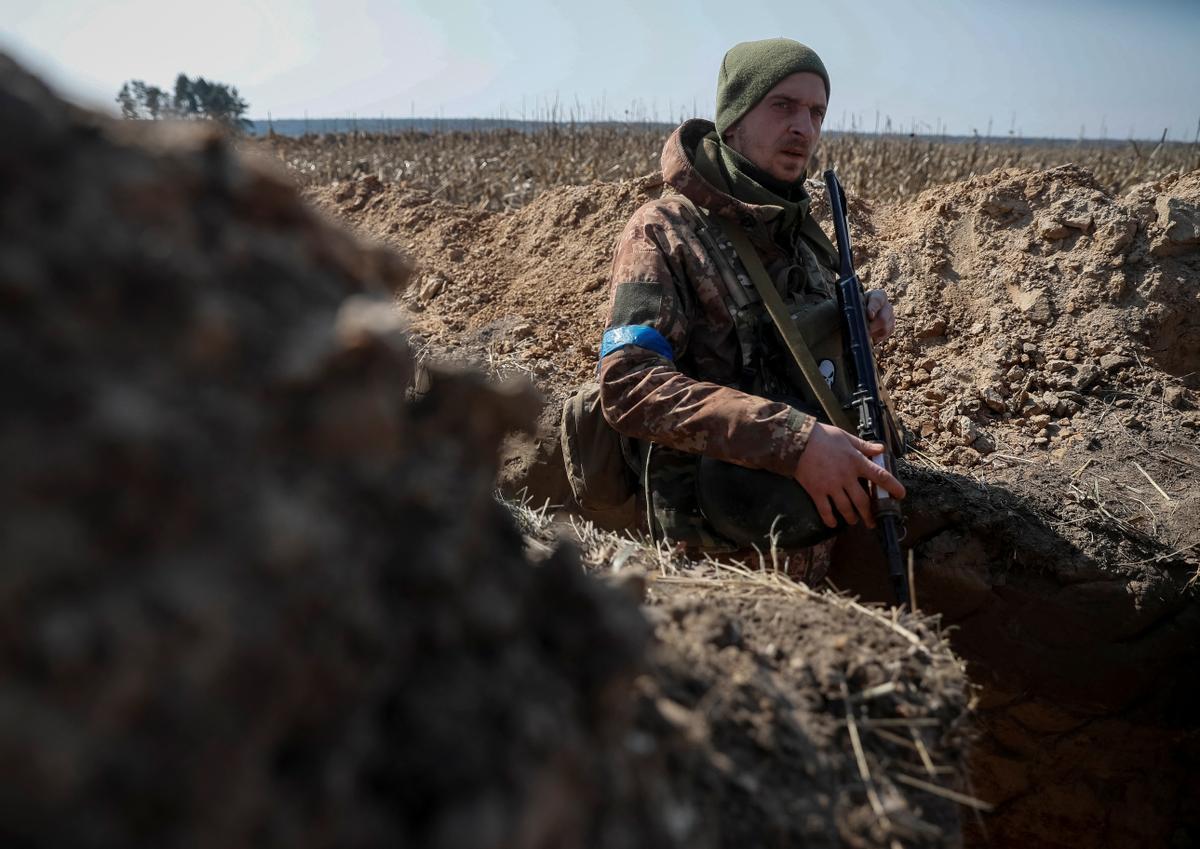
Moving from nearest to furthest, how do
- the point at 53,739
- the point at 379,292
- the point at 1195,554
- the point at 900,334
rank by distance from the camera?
the point at 53,739
the point at 379,292
the point at 1195,554
the point at 900,334

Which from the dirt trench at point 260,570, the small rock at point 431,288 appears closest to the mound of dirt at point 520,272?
the small rock at point 431,288

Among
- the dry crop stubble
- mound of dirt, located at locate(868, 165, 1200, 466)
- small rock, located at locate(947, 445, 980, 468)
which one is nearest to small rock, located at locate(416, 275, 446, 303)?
mound of dirt, located at locate(868, 165, 1200, 466)

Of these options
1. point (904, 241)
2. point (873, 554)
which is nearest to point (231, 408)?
point (873, 554)

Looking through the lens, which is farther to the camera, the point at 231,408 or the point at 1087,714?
the point at 1087,714

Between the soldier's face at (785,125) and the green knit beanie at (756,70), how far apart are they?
3cm

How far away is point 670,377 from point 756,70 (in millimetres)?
1202

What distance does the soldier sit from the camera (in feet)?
8.07

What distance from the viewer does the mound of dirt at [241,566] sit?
0.57 metres

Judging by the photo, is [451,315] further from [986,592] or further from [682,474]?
Result: [986,592]

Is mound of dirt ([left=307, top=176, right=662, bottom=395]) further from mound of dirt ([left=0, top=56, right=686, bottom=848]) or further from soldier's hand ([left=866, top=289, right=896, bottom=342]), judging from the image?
mound of dirt ([left=0, top=56, right=686, bottom=848])

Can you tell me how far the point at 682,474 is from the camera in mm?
2875

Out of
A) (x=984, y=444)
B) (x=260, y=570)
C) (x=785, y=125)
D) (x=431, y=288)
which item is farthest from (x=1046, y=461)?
(x=431, y=288)

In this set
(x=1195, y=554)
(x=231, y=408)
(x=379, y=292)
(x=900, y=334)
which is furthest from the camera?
(x=900, y=334)

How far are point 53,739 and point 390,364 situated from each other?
388mm
